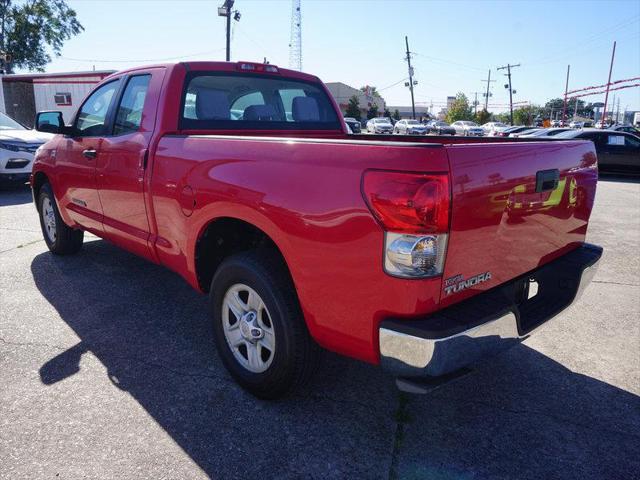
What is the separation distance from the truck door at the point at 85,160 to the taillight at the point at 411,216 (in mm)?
2839

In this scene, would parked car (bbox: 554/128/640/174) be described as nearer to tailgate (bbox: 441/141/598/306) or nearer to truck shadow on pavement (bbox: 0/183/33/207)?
tailgate (bbox: 441/141/598/306)

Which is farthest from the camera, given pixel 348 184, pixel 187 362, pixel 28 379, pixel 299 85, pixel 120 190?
pixel 299 85

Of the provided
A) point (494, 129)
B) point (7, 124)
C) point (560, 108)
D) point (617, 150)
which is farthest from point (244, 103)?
point (560, 108)

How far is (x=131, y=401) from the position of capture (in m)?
2.65

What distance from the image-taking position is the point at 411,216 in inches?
69.7

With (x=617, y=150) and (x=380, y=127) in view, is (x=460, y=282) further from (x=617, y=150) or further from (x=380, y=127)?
(x=380, y=127)

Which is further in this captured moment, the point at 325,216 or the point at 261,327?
the point at 261,327

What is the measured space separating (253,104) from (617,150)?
14.5 metres

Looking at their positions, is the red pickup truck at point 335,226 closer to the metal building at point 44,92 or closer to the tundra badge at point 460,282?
the tundra badge at point 460,282

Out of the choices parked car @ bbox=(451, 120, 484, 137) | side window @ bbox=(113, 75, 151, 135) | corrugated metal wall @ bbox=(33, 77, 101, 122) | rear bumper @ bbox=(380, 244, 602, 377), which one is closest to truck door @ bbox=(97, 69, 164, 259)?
side window @ bbox=(113, 75, 151, 135)

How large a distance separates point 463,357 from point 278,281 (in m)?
0.94

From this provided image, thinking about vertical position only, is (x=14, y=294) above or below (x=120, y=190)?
below

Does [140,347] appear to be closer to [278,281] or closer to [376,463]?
[278,281]

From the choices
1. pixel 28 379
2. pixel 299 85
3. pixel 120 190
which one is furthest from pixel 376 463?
pixel 299 85
